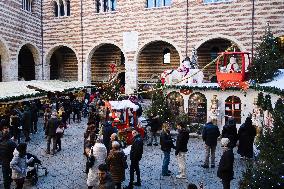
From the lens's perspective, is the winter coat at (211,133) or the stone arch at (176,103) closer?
the winter coat at (211,133)

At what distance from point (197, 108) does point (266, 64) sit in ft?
11.6

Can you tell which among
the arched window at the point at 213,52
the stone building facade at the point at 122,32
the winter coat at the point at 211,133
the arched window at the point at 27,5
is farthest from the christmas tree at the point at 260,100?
the arched window at the point at 27,5

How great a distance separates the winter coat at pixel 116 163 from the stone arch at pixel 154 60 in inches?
769

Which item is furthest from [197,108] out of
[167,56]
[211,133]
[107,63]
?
[107,63]

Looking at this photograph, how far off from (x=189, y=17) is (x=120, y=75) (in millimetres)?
9439

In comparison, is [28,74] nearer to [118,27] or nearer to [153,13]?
[118,27]

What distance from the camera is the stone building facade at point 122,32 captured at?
2091 centimetres

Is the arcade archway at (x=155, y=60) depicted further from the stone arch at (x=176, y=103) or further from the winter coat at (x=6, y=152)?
the winter coat at (x=6, y=152)

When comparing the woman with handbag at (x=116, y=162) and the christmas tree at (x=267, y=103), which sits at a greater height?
the christmas tree at (x=267, y=103)

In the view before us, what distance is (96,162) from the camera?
7.43m

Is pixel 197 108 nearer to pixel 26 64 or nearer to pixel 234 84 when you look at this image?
pixel 234 84

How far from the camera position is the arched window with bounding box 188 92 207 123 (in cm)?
1510

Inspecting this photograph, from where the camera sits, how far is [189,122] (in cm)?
1529

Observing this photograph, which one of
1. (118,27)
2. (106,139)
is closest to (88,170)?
(106,139)
